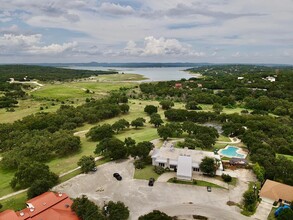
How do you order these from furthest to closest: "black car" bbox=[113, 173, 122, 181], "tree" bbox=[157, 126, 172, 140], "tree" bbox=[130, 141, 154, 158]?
"tree" bbox=[157, 126, 172, 140], "tree" bbox=[130, 141, 154, 158], "black car" bbox=[113, 173, 122, 181]

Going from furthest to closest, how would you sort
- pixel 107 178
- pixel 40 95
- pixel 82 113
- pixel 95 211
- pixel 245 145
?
pixel 40 95
pixel 82 113
pixel 245 145
pixel 107 178
pixel 95 211

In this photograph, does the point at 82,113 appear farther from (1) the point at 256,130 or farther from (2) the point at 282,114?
(2) the point at 282,114

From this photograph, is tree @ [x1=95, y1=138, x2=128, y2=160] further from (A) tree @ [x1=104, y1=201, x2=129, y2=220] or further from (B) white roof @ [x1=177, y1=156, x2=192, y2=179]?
(A) tree @ [x1=104, y1=201, x2=129, y2=220]

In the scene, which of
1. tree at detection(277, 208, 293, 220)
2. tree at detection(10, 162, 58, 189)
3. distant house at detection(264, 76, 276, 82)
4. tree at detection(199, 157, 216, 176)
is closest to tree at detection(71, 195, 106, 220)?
tree at detection(10, 162, 58, 189)

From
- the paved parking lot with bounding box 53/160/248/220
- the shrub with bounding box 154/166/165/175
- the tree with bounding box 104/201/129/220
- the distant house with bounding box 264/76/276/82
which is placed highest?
the distant house with bounding box 264/76/276/82

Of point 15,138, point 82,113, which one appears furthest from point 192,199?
point 82,113
